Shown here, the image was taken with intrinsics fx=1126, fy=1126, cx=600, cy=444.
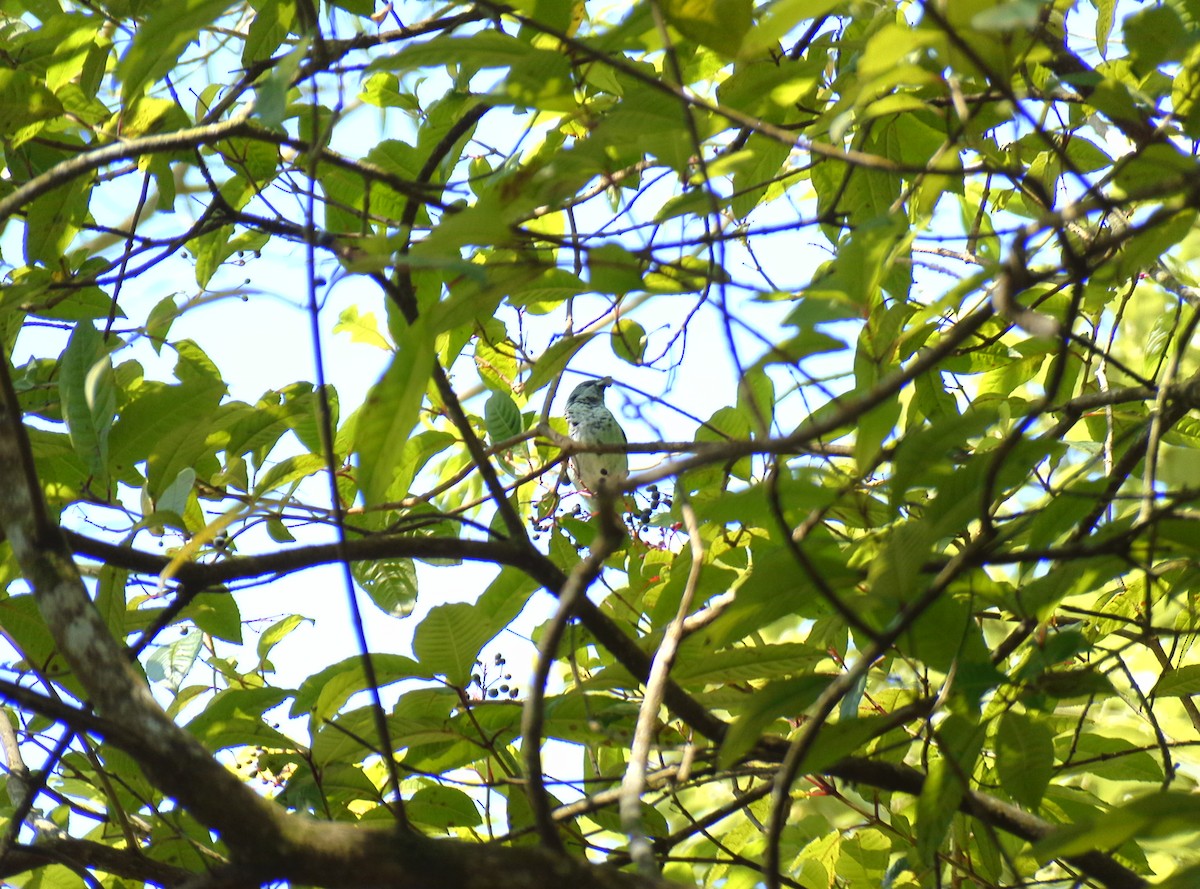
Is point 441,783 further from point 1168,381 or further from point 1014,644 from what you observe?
point 1168,381

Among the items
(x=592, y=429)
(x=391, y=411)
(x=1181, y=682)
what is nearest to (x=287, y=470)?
(x=391, y=411)

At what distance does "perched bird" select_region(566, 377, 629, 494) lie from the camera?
19.8 ft

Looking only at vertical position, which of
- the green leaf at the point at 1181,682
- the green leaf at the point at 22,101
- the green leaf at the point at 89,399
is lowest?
the green leaf at the point at 1181,682

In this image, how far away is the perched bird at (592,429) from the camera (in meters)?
6.03

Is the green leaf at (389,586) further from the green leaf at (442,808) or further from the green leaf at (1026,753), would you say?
the green leaf at (1026,753)

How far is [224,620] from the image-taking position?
2156 millimetres

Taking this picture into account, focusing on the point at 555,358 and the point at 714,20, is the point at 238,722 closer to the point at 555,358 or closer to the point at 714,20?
the point at 555,358

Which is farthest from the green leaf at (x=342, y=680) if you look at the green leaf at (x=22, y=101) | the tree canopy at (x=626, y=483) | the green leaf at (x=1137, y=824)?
the green leaf at (x=22, y=101)

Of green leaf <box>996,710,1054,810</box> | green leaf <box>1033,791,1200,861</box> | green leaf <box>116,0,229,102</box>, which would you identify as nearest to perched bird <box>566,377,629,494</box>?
green leaf <box>996,710,1054,810</box>

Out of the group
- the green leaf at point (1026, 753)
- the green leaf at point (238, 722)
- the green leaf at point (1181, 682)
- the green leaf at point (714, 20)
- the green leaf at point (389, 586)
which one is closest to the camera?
the green leaf at point (714, 20)

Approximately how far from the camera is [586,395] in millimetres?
7020

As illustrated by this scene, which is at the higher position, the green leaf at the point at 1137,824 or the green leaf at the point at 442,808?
the green leaf at the point at 442,808

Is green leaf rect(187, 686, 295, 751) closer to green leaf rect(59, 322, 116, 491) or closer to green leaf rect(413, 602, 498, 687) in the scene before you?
green leaf rect(413, 602, 498, 687)

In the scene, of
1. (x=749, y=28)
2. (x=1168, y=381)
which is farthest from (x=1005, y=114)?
(x=749, y=28)
